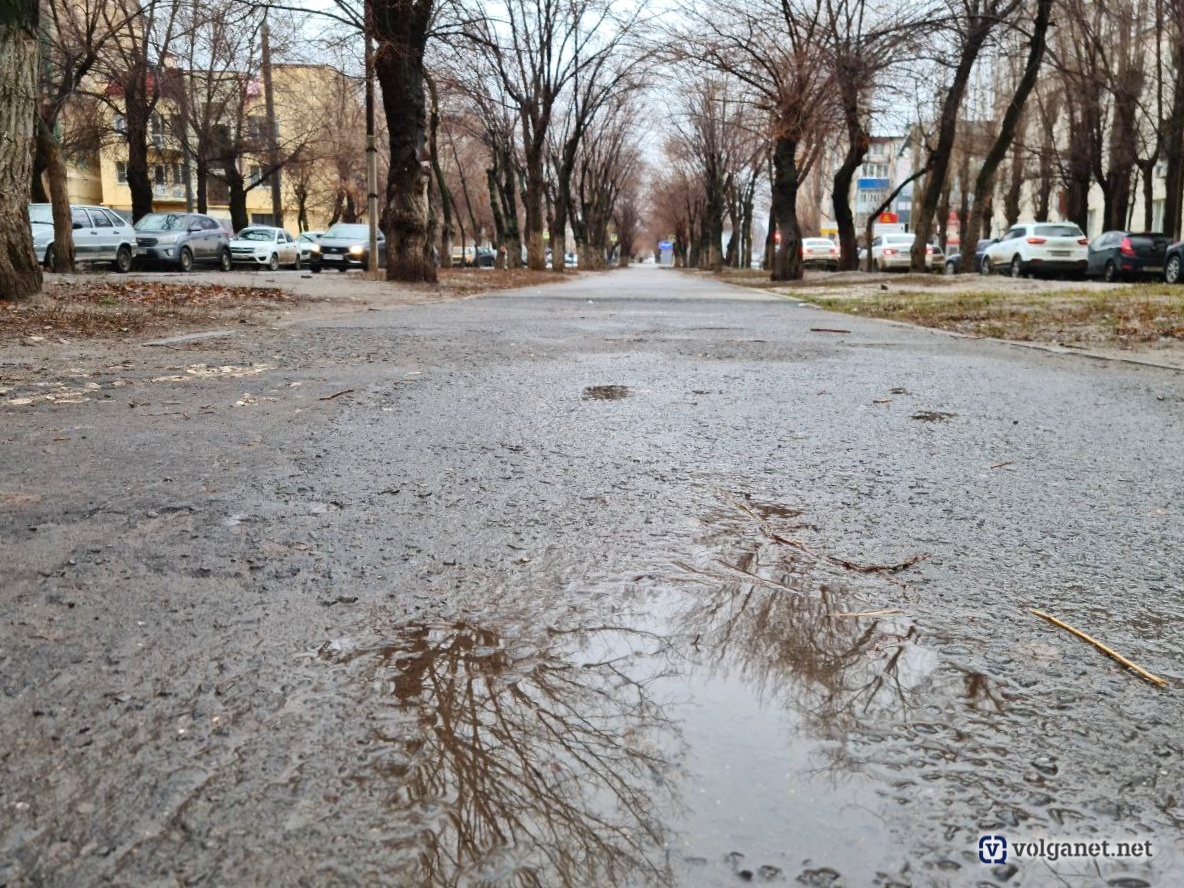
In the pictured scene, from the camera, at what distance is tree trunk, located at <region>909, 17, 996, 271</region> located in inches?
867

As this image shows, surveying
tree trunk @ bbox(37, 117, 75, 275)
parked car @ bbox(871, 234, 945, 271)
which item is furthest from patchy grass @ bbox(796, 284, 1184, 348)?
parked car @ bbox(871, 234, 945, 271)

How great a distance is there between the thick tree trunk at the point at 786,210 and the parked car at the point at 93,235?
16.1 meters

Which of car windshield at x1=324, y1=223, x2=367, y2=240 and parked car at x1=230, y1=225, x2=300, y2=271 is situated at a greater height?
car windshield at x1=324, y1=223, x2=367, y2=240

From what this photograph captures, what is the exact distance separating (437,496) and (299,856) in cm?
185

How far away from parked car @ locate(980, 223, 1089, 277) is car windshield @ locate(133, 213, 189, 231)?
23.3 metres

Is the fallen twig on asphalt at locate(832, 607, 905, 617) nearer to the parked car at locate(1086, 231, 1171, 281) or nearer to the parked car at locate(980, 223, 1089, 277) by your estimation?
the parked car at locate(1086, 231, 1171, 281)

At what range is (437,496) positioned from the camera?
3.12 m

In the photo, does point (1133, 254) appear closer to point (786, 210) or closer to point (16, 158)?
point (786, 210)

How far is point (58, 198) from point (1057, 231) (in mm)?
24646

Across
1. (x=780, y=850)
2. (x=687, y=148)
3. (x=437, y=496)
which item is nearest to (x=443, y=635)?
(x=780, y=850)

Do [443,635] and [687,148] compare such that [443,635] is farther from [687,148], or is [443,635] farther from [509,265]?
[687,148]

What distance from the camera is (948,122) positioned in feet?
82.6

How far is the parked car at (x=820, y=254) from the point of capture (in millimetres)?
44469

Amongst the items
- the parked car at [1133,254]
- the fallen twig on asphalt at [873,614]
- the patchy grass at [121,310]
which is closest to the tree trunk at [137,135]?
the patchy grass at [121,310]
